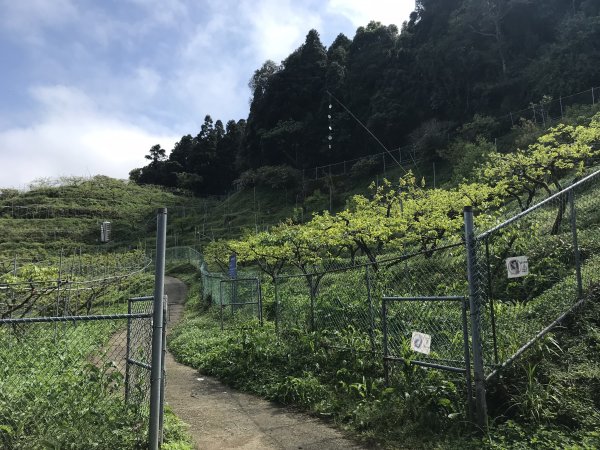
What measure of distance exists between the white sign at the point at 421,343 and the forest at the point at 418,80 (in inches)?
725

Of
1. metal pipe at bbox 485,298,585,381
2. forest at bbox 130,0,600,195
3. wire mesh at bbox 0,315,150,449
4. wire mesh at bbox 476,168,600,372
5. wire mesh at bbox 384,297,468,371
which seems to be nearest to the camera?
wire mesh at bbox 0,315,150,449

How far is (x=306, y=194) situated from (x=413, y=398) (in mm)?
37817

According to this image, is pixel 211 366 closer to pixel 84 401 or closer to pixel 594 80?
pixel 84 401

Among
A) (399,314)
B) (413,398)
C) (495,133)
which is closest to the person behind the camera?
(413,398)

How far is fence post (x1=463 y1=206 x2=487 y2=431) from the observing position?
14.4ft

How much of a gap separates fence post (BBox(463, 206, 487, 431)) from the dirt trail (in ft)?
4.04

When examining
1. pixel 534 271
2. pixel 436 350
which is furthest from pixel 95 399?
pixel 534 271

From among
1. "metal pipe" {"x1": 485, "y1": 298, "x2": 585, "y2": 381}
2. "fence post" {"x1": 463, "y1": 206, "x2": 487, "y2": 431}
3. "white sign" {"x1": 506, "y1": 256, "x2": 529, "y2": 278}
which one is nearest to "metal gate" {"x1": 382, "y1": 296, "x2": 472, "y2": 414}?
"fence post" {"x1": 463, "y1": 206, "x2": 487, "y2": 431}

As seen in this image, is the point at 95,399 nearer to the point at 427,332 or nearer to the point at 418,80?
the point at 427,332

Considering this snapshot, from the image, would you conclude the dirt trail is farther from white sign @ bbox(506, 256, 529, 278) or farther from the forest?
the forest

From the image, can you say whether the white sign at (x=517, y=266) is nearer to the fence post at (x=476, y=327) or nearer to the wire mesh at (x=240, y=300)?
the fence post at (x=476, y=327)

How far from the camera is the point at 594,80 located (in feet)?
92.5

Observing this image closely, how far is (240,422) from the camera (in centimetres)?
577

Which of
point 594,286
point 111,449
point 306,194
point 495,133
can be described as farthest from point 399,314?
point 306,194
